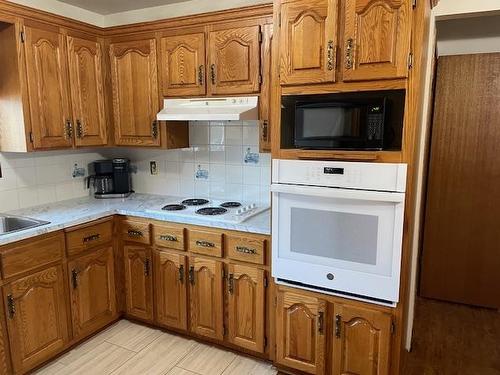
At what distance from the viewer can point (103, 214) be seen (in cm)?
260

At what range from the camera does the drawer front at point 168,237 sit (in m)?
2.48

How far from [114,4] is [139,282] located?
6.95 feet

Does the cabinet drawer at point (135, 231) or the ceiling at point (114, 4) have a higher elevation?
the ceiling at point (114, 4)

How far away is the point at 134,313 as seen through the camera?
2.77 m

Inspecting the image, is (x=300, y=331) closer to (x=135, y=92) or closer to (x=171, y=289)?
(x=171, y=289)

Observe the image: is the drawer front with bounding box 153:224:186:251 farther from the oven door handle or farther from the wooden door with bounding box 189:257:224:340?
the oven door handle

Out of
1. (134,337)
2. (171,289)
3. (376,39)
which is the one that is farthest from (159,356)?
(376,39)

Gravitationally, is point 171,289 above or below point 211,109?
below

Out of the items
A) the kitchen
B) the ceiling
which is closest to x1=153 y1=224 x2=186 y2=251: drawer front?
the kitchen

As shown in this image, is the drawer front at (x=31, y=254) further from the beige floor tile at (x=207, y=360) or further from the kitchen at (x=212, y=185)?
the beige floor tile at (x=207, y=360)

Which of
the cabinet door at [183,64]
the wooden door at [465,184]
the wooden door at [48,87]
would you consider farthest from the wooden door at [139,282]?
the wooden door at [465,184]

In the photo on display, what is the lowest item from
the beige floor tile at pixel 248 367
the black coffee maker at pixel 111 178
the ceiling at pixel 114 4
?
the beige floor tile at pixel 248 367

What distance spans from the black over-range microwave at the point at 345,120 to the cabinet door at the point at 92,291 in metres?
1.60

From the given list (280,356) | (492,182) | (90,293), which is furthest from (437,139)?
(90,293)
